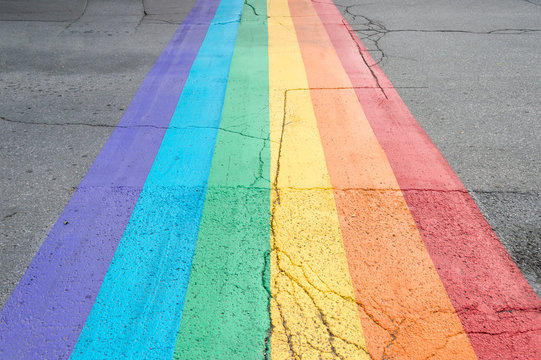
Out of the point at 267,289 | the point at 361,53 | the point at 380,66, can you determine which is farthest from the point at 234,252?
the point at 361,53

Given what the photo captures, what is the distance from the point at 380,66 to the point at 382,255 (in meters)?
4.65

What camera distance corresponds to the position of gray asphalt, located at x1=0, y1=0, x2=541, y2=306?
3.90 metres

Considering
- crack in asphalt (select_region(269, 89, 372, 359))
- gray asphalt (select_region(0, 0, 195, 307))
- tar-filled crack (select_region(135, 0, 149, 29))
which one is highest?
tar-filled crack (select_region(135, 0, 149, 29))

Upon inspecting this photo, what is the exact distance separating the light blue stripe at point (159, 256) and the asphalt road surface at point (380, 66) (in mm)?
832

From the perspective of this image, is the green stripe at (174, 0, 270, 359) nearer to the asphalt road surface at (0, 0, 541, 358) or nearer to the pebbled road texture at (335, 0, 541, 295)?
the asphalt road surface at (0, 0, 541, 358)

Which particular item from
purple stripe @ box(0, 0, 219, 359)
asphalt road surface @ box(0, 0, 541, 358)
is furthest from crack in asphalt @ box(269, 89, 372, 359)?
asphalt road surface @ box(0, 0, 541, 358)

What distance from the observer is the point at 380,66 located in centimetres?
703

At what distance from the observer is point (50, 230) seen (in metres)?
3.63

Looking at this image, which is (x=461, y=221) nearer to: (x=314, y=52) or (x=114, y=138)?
(x=114, y=138)

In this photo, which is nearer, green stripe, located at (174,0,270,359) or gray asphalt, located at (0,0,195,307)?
green stripe, located at (174,0,270,359)

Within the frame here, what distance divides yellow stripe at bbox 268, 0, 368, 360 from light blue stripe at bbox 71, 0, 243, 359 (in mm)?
765

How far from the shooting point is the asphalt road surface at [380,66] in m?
3.89

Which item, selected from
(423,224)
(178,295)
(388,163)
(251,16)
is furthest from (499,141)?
(251,16)

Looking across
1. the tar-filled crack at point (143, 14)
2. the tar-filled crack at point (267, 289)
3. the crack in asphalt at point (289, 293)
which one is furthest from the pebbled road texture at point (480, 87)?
the tar-filled crack at point (143, 14)
